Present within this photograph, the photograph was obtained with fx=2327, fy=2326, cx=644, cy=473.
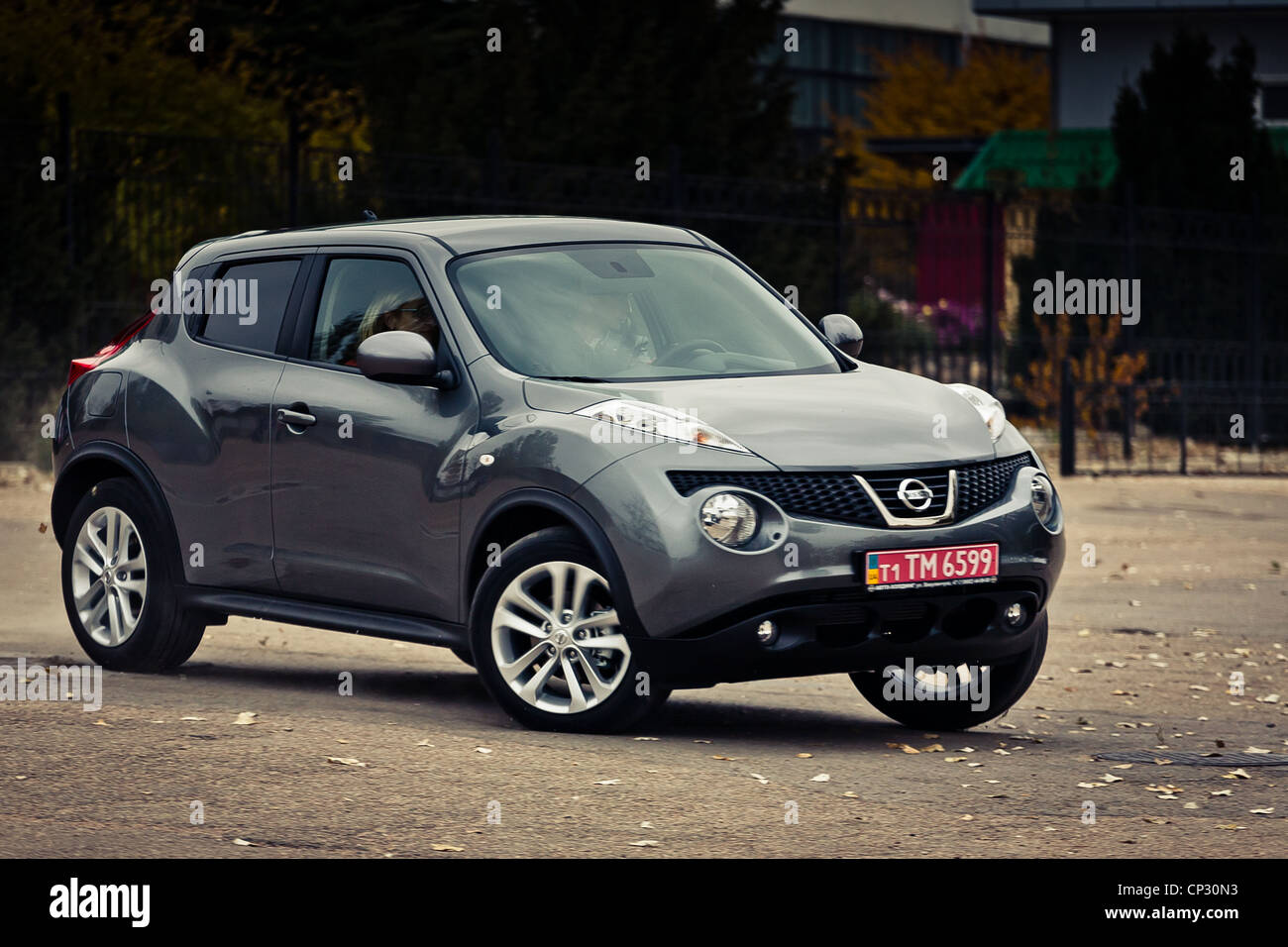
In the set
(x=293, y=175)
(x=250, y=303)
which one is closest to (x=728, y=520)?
(x=250, y=303)

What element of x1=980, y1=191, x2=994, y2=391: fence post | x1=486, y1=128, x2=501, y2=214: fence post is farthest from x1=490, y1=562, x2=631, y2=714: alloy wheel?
x1=980, y1=191, x2=994, y2=391: fence post

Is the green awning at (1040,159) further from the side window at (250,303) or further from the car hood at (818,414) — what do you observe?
the car hood at (818,414)

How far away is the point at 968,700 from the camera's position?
8688 millimetres

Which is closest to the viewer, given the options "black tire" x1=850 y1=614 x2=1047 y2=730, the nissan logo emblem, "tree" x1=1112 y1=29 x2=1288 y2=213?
the nissan logo emblem

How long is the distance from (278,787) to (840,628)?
1.97 m

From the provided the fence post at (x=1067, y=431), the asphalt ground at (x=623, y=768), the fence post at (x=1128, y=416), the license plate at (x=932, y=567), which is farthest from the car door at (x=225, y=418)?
the fence post at (x=1128, y=416)

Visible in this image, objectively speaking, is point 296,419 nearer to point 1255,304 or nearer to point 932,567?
point 932,567

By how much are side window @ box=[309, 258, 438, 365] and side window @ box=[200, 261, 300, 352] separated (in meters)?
0.24

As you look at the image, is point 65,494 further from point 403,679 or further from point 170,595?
point 403,679

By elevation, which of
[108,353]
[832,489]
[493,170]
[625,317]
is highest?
[493,170]

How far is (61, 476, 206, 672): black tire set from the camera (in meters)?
9.51

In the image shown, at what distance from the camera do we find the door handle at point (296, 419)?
880cm

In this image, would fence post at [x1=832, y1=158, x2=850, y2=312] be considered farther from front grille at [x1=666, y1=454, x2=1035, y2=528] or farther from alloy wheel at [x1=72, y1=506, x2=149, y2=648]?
front grille at [x1=666, y1=454, x2=1035, y2=528]

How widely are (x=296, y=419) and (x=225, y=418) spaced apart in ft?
1.63
